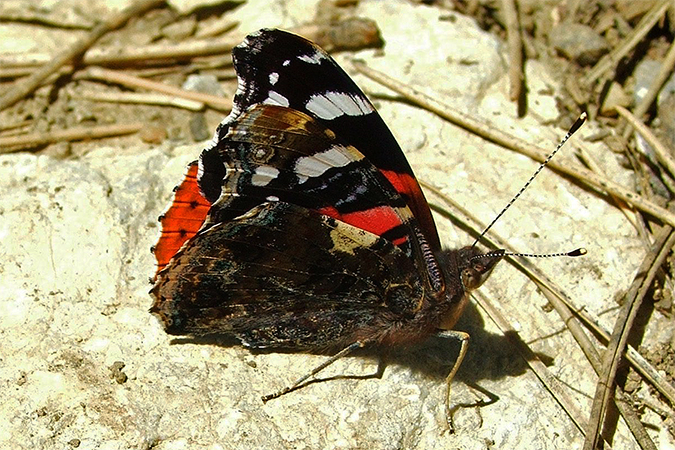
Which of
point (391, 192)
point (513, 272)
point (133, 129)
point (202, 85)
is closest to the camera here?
point (391, 192)

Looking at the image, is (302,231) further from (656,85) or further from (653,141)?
(656,85)

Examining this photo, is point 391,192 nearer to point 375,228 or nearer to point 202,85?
point 375,228

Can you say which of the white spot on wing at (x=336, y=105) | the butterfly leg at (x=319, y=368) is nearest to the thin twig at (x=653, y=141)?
the white spot on wing at (x=336, y=105)

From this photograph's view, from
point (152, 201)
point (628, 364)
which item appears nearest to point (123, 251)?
point (152, 201)

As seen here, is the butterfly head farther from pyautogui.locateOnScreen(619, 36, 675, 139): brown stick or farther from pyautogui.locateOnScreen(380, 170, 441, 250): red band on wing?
pyautogui.locateOnScreen(619, 36, 675, 139): brown stick

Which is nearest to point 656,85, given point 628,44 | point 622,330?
point 628,44
